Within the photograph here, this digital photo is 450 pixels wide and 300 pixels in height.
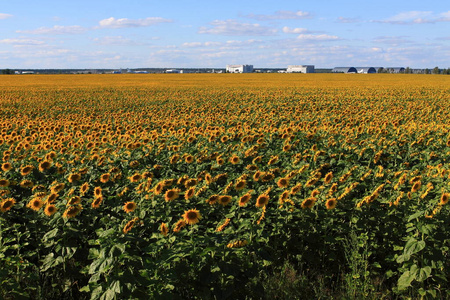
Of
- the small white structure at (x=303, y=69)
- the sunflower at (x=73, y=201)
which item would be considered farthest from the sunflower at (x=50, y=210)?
the small white structure at (x=303, y=69)

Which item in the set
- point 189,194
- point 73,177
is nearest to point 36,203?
point 73,177

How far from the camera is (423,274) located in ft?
12.1

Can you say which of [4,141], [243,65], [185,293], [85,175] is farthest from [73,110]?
[243,65]

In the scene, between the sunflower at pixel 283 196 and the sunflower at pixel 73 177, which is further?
the sunflower at pixel 73 177

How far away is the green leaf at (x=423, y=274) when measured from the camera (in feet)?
11.9

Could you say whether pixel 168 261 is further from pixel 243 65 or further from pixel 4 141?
pixel 243 65

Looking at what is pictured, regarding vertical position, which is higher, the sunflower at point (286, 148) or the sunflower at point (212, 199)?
the sunflower at point (286, 148)

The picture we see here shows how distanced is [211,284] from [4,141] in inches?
305

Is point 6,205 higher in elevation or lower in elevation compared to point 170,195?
lower

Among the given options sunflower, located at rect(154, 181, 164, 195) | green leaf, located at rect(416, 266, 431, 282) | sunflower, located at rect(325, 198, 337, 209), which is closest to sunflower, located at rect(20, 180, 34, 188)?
sunflower, located at rect(154, 181, 164, 195)

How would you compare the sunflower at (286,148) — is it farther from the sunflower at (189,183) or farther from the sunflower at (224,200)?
the sunflower at (224,200)

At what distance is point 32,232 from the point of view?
4352 mm

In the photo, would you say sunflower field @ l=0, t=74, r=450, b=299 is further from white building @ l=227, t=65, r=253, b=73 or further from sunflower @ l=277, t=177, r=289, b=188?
white building @ l=227, t=65, r=253, b=73

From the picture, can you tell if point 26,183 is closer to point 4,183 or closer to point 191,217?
point 4,183
